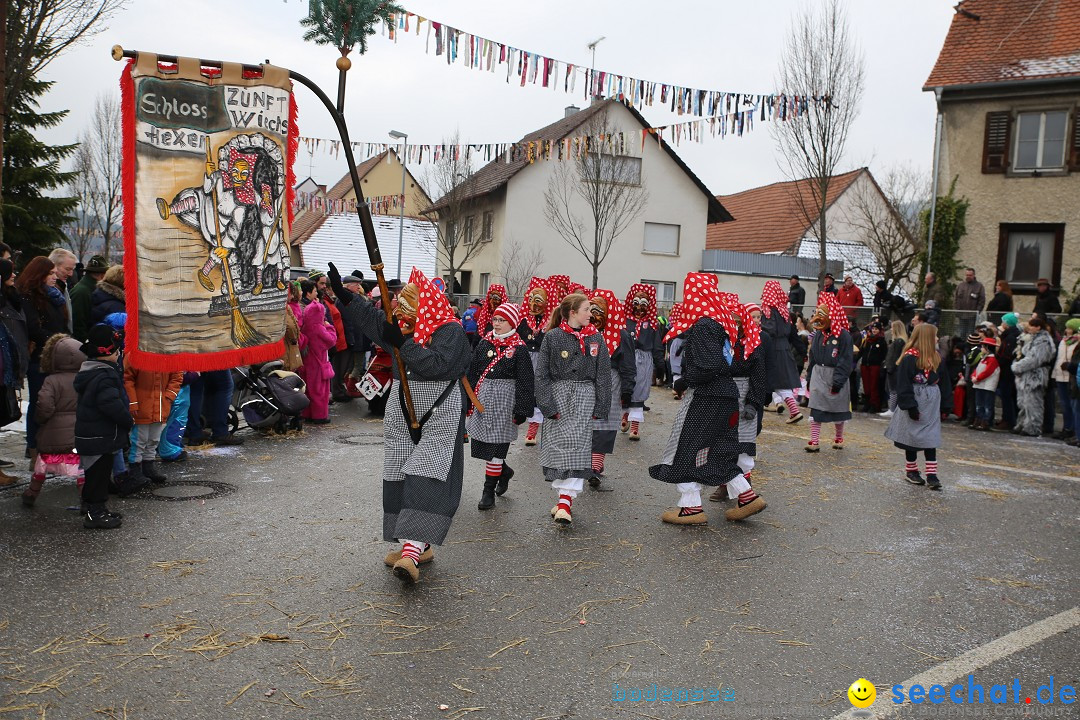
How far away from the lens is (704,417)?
716 centimetres

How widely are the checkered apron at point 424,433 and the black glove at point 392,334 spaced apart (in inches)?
12.9

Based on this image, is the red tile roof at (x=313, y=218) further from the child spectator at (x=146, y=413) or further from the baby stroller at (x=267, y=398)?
the child spectator at (x=146, y=413)

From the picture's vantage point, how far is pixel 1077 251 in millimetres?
21156

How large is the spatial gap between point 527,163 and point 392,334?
28.6 meters

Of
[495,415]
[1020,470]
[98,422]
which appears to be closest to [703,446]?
[495,415]

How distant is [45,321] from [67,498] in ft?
5.93

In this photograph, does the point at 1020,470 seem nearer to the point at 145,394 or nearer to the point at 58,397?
the point at 145,394

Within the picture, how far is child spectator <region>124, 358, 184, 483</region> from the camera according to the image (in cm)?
762

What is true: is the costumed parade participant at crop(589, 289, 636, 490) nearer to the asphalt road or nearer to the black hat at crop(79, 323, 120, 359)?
the asphalt road

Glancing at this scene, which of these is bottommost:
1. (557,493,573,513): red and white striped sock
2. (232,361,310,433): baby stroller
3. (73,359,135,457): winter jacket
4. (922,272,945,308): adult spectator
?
(557,493,573,513): red and white striped sock

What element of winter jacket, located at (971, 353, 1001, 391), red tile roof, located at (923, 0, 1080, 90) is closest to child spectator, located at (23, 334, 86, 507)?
winter jacket, located at (971, 353, 1001, 391)

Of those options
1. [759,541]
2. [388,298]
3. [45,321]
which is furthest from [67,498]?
[759,541]

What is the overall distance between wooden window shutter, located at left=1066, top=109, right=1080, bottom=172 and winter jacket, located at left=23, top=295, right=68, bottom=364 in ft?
72.5

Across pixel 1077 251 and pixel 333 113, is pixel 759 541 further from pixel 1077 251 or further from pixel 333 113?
pixel 1077 251
